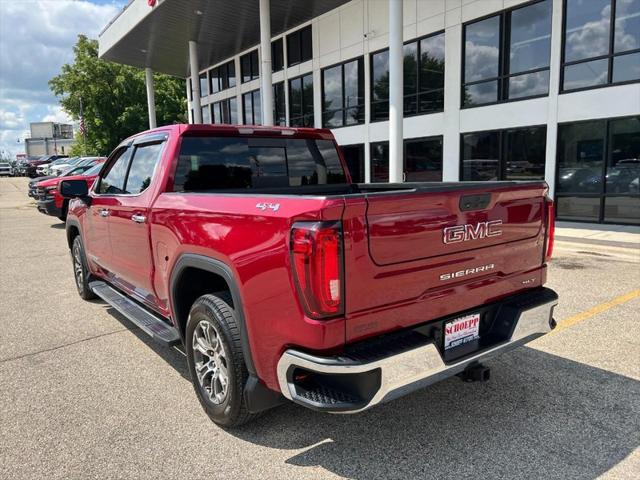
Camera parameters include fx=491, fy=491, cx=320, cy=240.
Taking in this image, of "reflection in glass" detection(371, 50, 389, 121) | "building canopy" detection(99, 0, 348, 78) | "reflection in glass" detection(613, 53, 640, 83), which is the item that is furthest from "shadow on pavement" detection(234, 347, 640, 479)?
"building canopy" detection(99, 0, 348, 78)

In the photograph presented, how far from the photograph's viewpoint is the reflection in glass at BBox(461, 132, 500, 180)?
522 inches

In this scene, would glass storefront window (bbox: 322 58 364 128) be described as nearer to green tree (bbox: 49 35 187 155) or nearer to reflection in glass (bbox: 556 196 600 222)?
reflection in glass (bbox: 556 196 600 222)

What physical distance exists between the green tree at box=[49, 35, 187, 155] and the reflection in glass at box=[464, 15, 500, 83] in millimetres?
35092

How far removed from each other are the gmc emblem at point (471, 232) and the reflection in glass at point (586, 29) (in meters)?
10.6

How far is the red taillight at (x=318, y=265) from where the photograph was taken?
223cm

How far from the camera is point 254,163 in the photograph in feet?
13.1

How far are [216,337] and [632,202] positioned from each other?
36.9ft

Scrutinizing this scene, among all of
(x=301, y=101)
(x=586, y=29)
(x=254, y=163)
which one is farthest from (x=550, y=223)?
(x=301, y=101)

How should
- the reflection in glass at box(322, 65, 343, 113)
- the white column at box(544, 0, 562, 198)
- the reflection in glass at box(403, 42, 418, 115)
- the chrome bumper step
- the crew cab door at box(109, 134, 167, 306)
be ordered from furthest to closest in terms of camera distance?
the reflection in glass at box(322, 65, 343, 113)
the reflection in glass at box(403, 42, 418, 115)
the white column at box(544, 0, 562, 198)
the crew cab door at box(109, 134, 167, 306)
the chrome bumper step

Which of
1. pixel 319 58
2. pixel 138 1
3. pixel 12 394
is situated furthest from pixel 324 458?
pixel 138 1

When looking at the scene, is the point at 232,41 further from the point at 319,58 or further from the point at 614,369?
the point at 614,369

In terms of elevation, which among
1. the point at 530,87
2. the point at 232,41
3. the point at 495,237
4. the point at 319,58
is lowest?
the point at 495,237

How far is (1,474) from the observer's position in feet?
8.76

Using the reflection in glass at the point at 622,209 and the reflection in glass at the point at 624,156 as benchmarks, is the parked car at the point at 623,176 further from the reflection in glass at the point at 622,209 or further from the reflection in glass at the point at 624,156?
the reflection in glass at the point at 622,209
